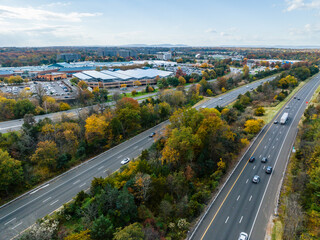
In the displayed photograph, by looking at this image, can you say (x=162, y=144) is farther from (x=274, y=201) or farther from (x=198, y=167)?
(x=274, y=201)

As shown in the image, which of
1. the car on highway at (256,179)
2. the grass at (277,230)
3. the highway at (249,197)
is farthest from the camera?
the car on highway at (256,179)

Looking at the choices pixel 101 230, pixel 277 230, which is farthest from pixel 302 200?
pixel 101 230

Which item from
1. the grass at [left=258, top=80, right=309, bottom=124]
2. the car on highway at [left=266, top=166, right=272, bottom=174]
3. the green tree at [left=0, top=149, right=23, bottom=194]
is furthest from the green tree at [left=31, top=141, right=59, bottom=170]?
the grass at [left=258, top=80, right=309, bottom=124]

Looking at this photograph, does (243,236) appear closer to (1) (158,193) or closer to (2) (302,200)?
(2) (302,200)

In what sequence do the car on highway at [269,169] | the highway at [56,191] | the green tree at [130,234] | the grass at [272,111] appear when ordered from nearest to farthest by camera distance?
the green tree at [130,234] < the highway at [56,191] < the car on highway at [269,169] < the grass at [272,111]

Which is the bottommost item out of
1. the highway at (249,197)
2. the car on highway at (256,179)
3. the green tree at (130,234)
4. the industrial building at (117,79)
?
the highway at (249,197)

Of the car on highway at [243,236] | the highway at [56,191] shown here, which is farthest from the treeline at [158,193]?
the car on highway at [243,236]

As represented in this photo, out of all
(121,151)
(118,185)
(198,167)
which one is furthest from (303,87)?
(118,185)

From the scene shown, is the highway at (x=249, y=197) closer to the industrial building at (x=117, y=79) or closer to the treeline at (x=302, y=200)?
the treeline at (x=302, y=200)
